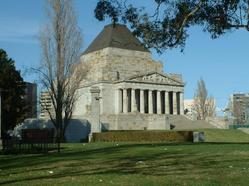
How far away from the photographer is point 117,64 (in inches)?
3354

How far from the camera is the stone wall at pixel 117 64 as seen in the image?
83250mm

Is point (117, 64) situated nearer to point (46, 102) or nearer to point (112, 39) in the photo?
point (112, 39)

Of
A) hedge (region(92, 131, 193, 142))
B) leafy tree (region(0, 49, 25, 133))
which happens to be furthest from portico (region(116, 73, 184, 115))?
hedge (region(92, 131, 193, 142))

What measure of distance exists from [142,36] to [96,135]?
23.3 m

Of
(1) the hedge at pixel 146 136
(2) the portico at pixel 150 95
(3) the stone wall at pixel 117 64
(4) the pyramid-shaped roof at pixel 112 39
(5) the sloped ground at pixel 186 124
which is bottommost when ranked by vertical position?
(1) the hedge at pixel 146 136

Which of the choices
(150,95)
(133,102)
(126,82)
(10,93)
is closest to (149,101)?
(150,95)

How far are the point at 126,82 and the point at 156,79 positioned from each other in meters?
6.67

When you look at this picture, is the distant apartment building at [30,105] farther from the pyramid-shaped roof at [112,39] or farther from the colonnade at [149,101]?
the pyramid-shaped roof at [112,39]

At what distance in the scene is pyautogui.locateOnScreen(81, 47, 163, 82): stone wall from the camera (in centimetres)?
8325

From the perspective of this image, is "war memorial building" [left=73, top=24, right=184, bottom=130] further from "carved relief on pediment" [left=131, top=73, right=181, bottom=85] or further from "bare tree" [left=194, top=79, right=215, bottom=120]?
"bare tree" [left=194, top=79, right=215, bottom=120]

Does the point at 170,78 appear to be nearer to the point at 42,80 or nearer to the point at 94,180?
the point at 42,80

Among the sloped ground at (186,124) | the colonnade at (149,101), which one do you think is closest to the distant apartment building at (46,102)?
the sloped ground at (186,124)

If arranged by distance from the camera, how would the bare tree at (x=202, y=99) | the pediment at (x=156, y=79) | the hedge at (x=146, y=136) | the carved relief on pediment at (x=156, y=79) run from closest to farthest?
1. the hedge at (x=146, y=136)
2. the pediment at (x=156, y=79)
3. the carved relief on pediment at (x=156, y=79)
4. the bare tree at (x=202, y=99)

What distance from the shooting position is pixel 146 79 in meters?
84.4
